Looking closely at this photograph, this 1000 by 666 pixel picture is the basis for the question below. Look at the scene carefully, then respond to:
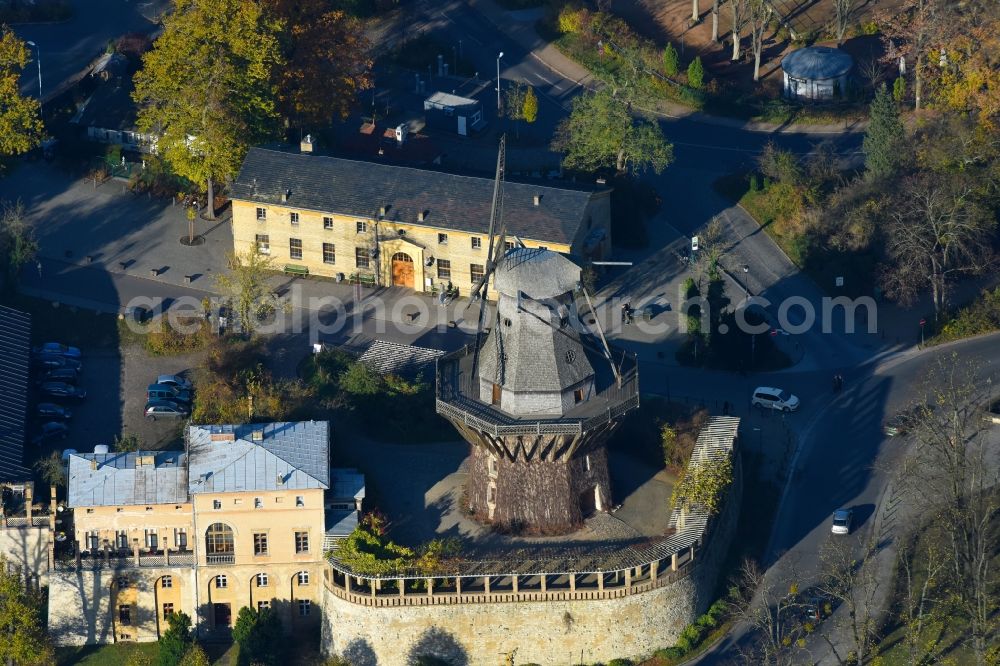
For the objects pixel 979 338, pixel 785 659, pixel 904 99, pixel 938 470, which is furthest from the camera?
pixel 904 99

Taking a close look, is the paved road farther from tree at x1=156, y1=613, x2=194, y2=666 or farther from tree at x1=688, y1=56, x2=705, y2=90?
tree at x1=156, y1=613, x2=194, y2=666

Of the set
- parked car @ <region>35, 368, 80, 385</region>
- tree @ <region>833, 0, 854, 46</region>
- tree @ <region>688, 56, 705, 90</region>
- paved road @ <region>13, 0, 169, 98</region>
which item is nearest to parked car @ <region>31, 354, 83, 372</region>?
parked car @ <region>35, 368, 80, 385</region>

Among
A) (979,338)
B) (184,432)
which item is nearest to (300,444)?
(184,432)

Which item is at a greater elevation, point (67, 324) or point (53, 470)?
point (67, 324)

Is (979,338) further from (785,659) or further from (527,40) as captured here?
(527,40)

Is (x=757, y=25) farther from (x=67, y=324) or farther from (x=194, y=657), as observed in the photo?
(x=194, y=657)

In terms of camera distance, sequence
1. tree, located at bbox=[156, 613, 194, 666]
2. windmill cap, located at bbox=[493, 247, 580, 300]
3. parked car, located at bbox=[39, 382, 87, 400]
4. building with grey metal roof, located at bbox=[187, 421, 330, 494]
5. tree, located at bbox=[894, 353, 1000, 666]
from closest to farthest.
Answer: windmill cap, located at bbox=[493, 247, 580, 300] < building with grey metal roof, located at bbox=[187, 421, 330, 494] < tree, located at bbox=[156, 613, 194, 666] < tree, located at bbox=[894, 353, 1000, 666] < parked car, located at bbox=[39, 382, 87, 400]

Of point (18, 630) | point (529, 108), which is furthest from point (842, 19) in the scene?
point (18, 630)
